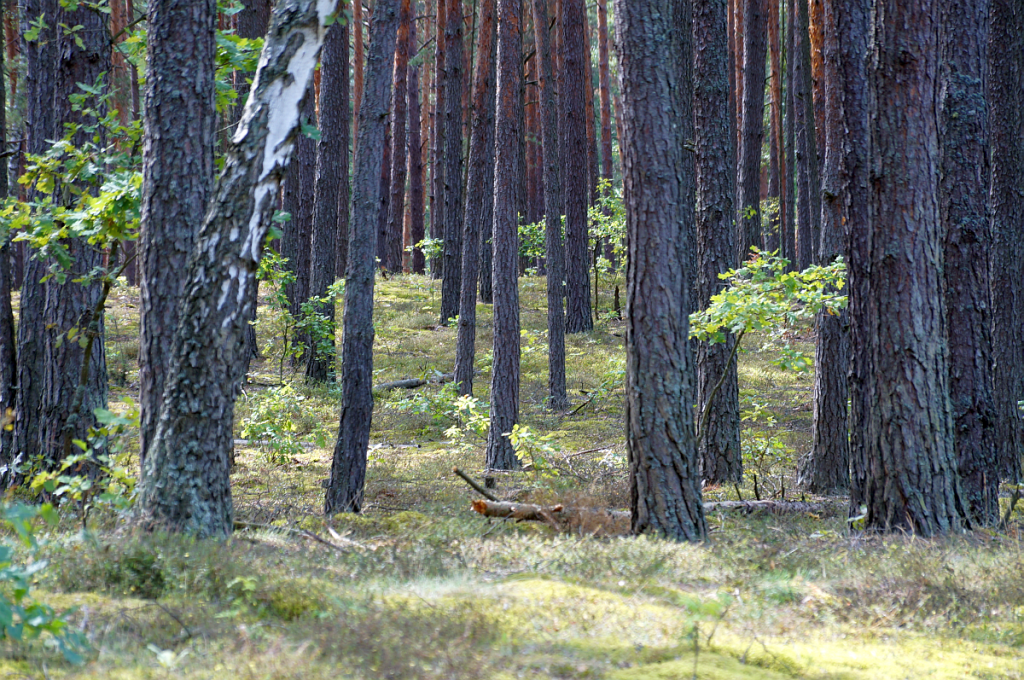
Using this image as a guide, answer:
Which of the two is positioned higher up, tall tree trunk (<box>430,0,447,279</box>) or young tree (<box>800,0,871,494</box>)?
tall tree trunk (<box>430,0,447,279</box>)

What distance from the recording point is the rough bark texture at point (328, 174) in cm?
1549

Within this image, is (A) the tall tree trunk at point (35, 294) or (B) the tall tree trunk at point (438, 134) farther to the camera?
(B) the tall tree trunk at point (438, 134)

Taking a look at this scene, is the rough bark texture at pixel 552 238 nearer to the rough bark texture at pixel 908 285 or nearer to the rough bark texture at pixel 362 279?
the rough bark texture at pixel 362 279

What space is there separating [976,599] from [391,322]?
17196 millimetres

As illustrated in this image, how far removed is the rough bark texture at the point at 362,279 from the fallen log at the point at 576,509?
4.68 ft

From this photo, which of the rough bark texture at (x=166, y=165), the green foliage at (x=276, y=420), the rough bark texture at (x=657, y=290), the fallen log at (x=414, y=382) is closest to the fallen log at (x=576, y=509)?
the rough bark texture at (x=657, y=290)

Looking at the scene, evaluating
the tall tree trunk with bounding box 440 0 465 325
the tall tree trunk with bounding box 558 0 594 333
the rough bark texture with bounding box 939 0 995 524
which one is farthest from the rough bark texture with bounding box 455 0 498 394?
the rough bark texture with bounding box 939 0 995 524

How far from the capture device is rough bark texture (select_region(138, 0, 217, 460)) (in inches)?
211

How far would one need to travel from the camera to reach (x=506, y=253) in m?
10.6

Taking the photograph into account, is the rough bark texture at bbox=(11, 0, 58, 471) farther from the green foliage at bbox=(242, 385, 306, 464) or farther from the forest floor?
the green foliage at bbox=(242, 385, 306, 464)

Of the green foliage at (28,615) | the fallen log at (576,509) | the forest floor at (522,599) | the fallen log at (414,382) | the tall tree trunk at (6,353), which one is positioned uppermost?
the tall tree trunk at (6,353)

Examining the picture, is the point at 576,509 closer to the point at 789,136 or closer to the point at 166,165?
the point at 166,165

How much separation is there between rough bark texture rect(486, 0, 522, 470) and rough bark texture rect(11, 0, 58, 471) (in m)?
5.23

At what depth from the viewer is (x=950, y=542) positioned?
17.1ft
